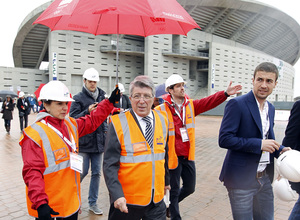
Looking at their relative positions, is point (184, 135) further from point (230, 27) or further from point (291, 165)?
point (230, 27)

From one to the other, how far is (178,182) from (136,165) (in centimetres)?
141

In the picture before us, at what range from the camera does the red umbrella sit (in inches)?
93.4

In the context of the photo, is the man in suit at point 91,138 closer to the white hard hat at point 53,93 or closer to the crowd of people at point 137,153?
the crowd of people at point 137,153

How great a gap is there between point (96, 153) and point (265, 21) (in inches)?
1825

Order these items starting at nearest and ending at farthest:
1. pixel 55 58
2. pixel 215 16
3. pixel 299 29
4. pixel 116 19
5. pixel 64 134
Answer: pixel 64 134
pixel 116 19
pixel 55 58
pixel 215 16
pixel 299 29

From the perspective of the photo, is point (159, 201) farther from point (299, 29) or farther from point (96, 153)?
point (299, 29)

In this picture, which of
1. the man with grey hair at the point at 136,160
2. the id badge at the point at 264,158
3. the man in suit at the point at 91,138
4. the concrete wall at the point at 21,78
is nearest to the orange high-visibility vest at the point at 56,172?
the man with grey hair at the point at 136,160

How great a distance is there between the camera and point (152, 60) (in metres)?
33.1

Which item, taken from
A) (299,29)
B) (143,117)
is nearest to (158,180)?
(143,117)

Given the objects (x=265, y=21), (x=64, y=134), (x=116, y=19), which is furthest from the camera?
(x=265, y=21)

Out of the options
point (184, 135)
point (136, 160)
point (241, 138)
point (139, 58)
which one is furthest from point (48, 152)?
point (139, 58)

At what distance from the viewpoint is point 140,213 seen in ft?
6.68

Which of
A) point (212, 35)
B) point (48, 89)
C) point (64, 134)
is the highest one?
point (212, 35)

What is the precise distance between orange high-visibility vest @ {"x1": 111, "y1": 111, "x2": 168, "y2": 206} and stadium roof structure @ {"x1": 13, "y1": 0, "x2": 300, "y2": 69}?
111ft
